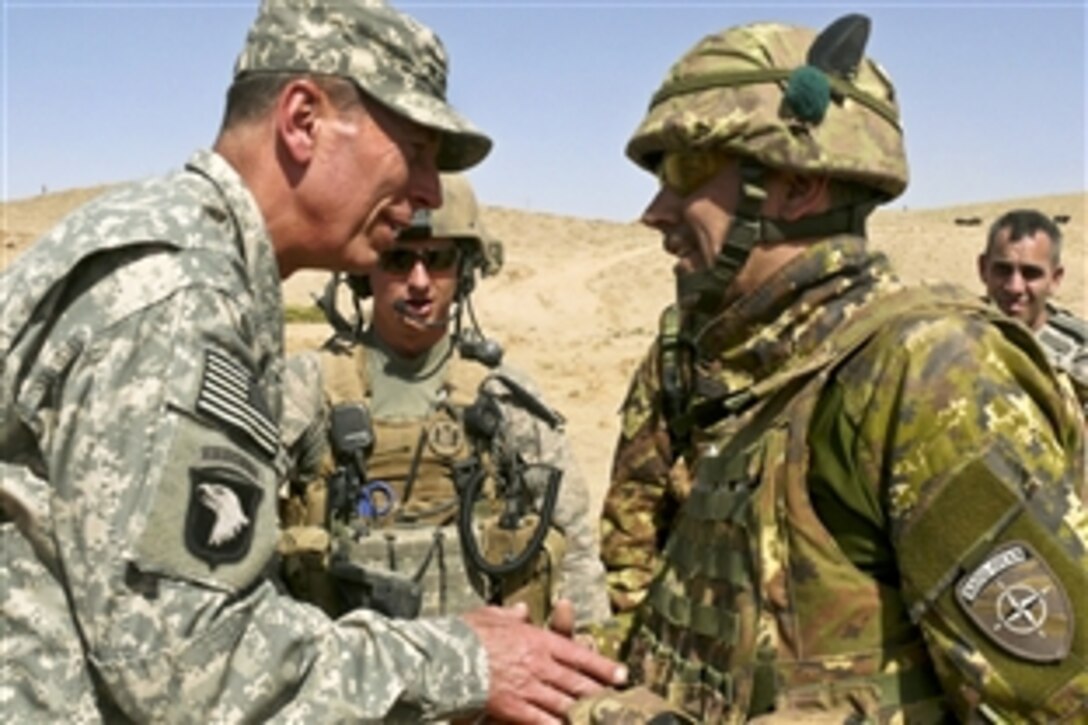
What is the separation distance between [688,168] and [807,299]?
0.44m

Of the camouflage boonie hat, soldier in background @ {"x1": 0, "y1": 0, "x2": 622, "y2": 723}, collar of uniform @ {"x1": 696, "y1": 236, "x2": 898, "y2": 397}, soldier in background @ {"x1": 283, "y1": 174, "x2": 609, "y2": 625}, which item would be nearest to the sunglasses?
collar of uniform @ {"x1": 696, "y1": 236, "x2": 898, "y2": 397}

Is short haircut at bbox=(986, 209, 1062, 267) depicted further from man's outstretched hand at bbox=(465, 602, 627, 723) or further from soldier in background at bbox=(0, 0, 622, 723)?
soldier in background at bbox=(0, 0, 622, 723)

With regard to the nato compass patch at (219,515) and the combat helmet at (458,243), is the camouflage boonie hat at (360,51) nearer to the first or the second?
the nato compass patch at (219,515)

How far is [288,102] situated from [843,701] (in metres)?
1.68

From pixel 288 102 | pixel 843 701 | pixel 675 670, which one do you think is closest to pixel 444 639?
pixel 675 670

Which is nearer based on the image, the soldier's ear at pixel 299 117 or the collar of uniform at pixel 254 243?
the collar of uniform at pixel 254 243

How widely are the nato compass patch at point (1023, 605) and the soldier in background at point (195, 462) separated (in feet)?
3.14

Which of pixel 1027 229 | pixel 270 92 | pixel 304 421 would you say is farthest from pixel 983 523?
pixel 1027 229

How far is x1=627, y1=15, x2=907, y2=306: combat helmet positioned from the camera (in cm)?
301

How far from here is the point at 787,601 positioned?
2682 millimetres

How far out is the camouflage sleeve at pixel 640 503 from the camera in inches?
152

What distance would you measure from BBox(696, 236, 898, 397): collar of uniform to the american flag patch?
1.16m

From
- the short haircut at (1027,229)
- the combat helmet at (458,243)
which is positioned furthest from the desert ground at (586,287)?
the combat helmet at (458,243)

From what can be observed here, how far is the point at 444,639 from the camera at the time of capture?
2.78 m
